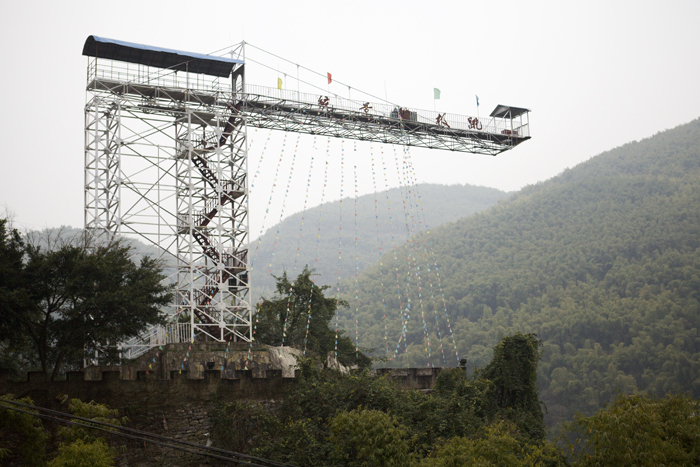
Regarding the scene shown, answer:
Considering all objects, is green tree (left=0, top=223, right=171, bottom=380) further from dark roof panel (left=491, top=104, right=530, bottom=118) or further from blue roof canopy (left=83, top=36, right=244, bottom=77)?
dark roof panel (left=491, top=104, right=530, bottom=118)

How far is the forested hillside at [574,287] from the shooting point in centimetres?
6969

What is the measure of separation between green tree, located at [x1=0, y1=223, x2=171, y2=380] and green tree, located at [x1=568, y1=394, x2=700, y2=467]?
41.5ft

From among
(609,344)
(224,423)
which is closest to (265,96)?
(224,423)

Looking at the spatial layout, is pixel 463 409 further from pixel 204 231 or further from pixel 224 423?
pixel 204 231

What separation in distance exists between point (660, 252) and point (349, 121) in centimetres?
7544

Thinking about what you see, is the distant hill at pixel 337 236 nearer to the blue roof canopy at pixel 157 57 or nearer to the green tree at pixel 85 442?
the blue roof canopy at pixel 157 57

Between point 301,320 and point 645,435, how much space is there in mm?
24707

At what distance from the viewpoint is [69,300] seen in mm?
19656

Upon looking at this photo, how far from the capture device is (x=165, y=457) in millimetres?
15680

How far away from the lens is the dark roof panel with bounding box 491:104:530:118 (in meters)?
31.1

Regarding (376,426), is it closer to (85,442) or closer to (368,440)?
(368,440)

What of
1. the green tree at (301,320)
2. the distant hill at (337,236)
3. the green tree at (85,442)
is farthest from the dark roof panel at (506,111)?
the distant hill at (337,236)

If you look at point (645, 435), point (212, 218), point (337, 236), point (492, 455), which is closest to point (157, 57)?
point (212, 218)

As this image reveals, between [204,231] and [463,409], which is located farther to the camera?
[204,231]
